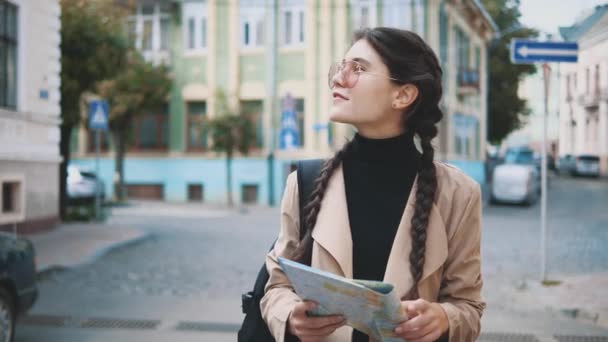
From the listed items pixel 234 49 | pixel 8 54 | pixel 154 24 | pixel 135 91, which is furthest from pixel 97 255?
pixel 154 24

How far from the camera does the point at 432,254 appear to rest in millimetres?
2105

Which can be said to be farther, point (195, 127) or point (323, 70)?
point (195, 127)

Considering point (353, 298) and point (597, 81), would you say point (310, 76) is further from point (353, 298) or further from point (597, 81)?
point (353, 298)

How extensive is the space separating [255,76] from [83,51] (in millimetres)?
13267

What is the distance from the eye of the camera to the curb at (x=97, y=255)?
10281 mm

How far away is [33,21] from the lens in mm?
13727

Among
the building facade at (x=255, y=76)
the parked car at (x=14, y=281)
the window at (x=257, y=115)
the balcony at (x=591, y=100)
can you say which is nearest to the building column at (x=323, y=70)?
the building facade at (x=255, y=76)

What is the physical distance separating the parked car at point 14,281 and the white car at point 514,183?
2192cm

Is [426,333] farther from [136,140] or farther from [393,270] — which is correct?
[136,140]

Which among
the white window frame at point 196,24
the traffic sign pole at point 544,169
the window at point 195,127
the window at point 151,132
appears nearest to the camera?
the traffic sign pole at point 544,169

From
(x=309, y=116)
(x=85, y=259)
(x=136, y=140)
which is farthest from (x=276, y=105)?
(x=85, y=259)

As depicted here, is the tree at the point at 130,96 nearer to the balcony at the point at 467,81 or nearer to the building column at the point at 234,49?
the building column at the point at 234,49

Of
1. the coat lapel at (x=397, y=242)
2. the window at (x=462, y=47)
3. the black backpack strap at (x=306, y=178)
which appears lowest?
the coat lapel at (x=397, y=242)

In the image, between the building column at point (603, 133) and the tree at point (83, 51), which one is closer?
the building column at point (603, 133)
